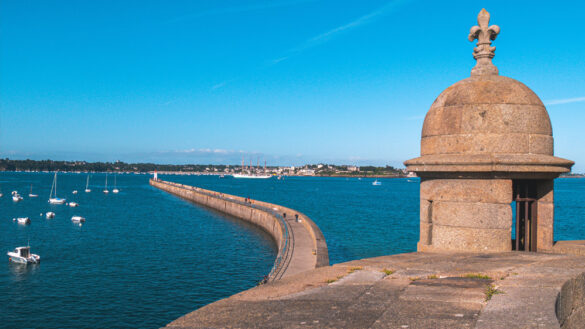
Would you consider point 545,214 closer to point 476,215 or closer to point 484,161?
point 476,215

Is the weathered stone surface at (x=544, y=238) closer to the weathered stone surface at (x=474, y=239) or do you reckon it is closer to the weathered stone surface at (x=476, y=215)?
the weathered stone surface at (x=474, y=239)

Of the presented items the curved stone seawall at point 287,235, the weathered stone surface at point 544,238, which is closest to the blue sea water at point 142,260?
the curved stone seawall at point 287,235

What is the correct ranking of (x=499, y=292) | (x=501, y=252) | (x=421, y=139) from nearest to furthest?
(x=499, y=292) → (x=501, y=252) → (x=421, y=139)

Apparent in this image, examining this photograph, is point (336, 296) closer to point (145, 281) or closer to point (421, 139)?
point (421, 139)

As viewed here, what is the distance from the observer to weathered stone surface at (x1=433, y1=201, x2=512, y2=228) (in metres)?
7.21

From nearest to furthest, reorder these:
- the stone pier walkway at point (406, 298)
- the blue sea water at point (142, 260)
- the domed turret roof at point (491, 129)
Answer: the stone pier walkway at point (406, 298) < the domed turret roof at point (491, 129) < the blue sea water at point (142, 260)

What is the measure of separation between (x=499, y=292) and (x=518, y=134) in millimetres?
3906

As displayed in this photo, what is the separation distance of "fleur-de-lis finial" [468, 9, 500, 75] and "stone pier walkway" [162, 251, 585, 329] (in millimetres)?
3426

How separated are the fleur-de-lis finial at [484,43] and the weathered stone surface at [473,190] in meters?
1.95

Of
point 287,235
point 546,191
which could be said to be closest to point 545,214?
point 546,191

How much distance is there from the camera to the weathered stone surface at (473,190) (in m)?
7.20

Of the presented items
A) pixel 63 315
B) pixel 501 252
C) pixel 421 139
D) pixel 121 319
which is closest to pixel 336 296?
pixel 501 252

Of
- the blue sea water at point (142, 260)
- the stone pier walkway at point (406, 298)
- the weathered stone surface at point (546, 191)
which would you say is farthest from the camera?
the blue sea water at point (142, 260)

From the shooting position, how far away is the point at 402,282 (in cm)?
491
